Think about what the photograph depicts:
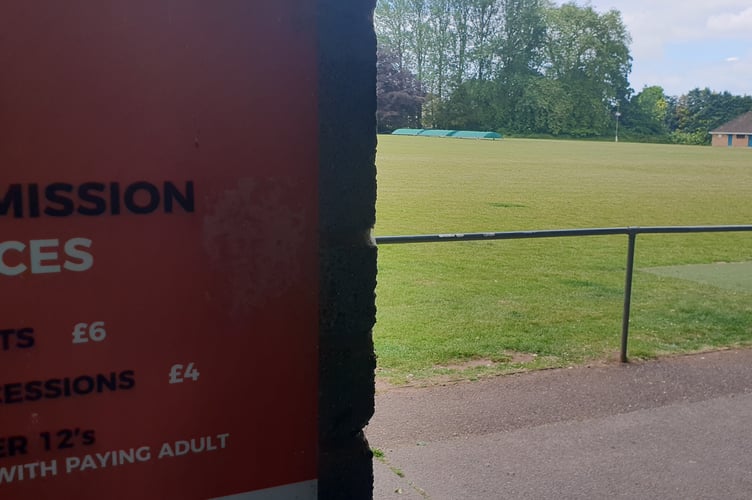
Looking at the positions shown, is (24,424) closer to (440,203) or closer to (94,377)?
(94,377)

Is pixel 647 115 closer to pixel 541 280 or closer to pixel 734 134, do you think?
pixel 734 134

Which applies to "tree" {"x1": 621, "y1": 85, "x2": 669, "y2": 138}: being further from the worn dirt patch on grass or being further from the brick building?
the worn dirt patch on grass

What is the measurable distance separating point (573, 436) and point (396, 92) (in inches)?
901

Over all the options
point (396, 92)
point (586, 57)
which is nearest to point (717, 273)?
point (396, 92)

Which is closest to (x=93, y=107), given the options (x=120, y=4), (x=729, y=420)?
(x=120, y=4)

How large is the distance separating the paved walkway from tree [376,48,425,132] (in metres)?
13.3

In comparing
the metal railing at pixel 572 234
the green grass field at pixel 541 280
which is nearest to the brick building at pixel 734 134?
the green grass field at pixel 541 280

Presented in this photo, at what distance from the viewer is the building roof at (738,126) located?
278 feet

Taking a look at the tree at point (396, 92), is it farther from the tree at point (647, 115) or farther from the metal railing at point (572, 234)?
the tree at point (647, 115)

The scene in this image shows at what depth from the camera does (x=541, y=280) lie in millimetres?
11680

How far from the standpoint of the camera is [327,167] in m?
2.32

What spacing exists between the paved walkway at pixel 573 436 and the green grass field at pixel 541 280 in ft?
2.06

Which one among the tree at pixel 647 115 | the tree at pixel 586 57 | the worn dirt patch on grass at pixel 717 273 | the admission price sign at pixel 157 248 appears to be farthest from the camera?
the tree at pixel 647 115

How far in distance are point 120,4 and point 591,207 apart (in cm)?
2245
